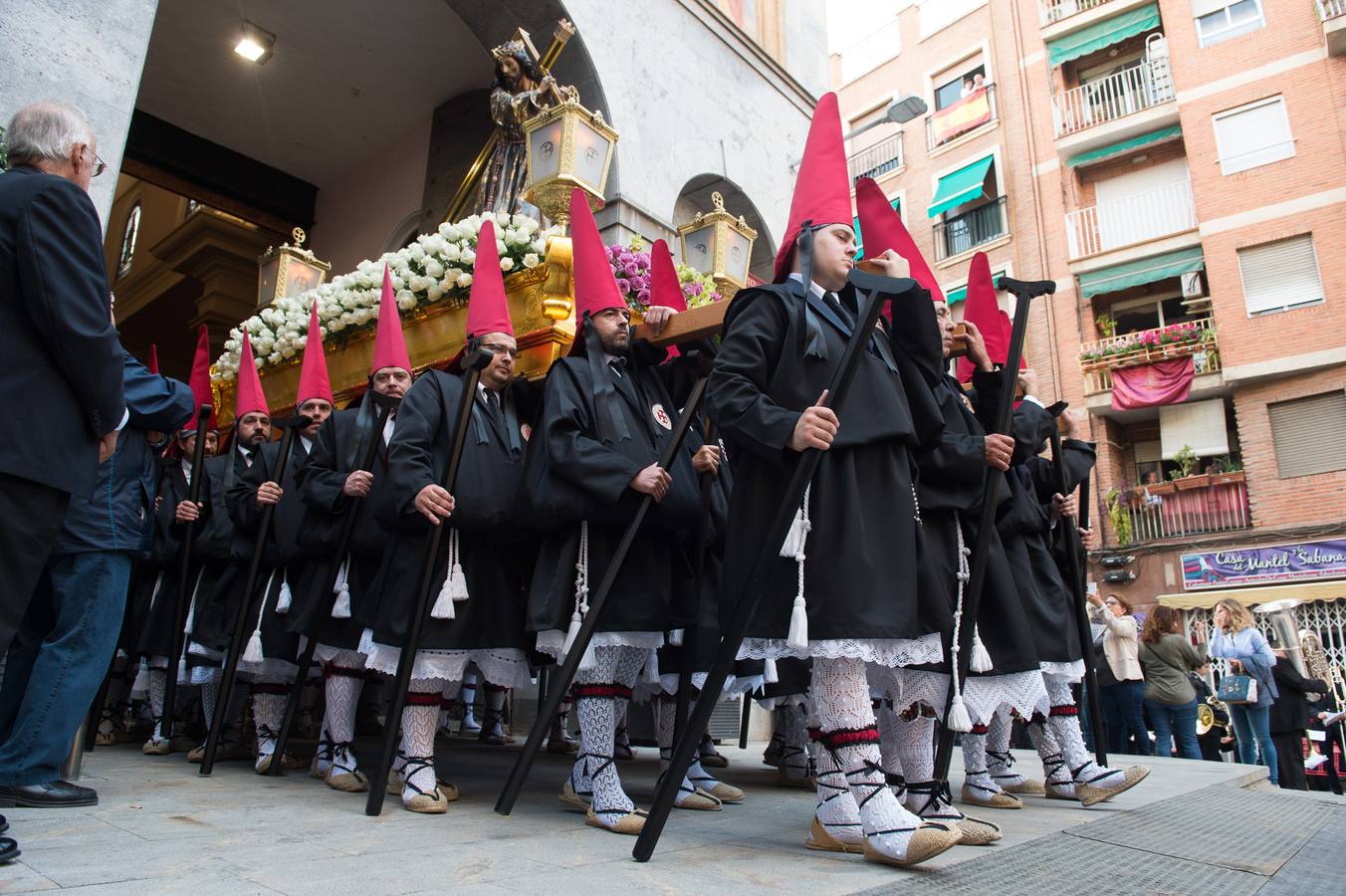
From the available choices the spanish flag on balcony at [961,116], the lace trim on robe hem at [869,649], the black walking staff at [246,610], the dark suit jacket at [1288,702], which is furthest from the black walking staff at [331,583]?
the spanish flag on balcony at [961,116]

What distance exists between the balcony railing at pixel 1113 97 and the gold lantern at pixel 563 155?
19120mm

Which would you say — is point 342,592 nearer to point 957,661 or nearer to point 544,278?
point 544,278

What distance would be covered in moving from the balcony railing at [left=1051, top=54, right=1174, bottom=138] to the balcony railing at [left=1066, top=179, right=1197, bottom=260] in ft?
6.53

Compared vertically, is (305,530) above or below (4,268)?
below

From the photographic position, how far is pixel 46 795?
312 centimetres

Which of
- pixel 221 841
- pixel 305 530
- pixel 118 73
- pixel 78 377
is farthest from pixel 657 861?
pixel 118 73

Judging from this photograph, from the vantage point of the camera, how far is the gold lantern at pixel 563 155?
6.47 meters

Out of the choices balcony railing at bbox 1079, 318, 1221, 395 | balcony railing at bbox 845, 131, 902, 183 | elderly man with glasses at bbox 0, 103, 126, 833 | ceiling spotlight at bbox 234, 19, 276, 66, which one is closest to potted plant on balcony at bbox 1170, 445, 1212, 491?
balcony railing at bbox 1079, 318, 1221, 395

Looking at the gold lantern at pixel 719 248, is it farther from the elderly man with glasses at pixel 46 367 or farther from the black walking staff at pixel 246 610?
the elderly man with glasses at pixel 46 367

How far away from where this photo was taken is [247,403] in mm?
5539

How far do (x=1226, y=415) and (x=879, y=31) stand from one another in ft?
52.3

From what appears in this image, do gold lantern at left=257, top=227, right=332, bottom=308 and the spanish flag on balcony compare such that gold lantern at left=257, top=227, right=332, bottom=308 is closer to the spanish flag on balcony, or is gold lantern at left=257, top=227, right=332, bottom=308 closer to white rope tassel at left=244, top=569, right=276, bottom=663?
white rope tassel at left=244, top=569, right=276, bottom=663

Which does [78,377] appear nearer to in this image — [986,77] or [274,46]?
[274,46]

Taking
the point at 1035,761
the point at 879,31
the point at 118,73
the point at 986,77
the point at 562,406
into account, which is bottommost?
the point at 1035,761
